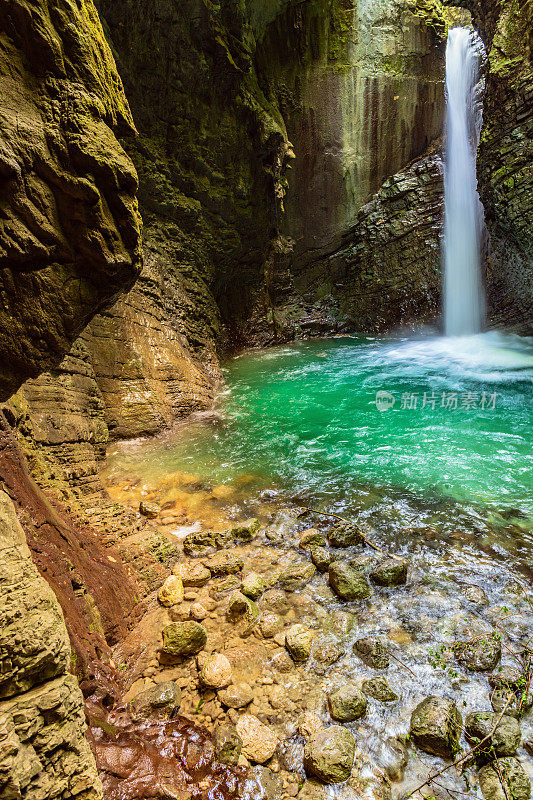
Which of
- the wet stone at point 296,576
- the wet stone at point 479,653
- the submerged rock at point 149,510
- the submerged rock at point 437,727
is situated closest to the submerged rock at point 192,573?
the wet stone at point 296,576

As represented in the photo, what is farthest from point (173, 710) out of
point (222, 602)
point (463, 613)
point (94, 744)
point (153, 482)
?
point (153, 482)

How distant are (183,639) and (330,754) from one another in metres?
1.11

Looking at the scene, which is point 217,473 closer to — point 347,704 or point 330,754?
point 347,704

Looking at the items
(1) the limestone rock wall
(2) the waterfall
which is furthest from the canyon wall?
(2) the waterfall

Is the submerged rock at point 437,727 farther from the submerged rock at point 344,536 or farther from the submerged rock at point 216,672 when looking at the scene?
the submerged rock at point 344,536

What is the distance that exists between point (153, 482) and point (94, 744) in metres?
3.44

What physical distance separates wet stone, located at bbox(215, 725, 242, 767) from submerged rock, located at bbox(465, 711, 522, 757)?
4.24 ft

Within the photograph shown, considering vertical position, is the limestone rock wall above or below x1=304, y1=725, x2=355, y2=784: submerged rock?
above

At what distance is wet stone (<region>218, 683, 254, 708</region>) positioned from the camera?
90.1 inches

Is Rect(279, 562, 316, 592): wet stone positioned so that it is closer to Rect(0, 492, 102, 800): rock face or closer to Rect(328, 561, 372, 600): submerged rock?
Rect(328, 561, 372, 600): submerged rock

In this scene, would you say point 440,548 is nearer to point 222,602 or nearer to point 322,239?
point 222,602

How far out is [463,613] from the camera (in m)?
2.92

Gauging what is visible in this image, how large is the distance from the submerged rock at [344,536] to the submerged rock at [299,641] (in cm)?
106

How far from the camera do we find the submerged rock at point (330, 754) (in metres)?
1.94
